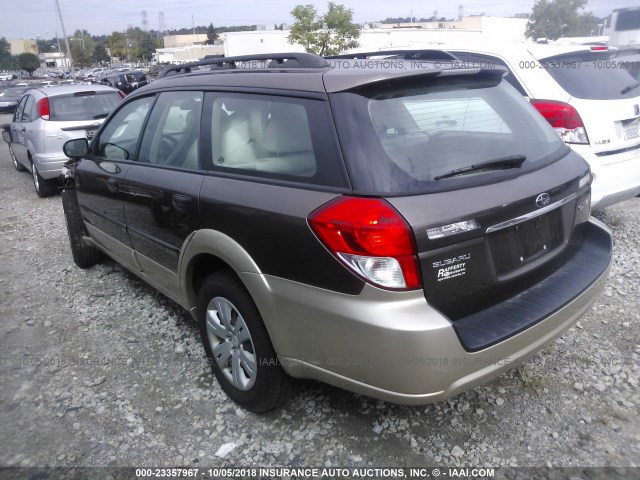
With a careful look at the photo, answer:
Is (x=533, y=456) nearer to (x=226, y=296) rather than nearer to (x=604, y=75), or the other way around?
(x=226, y=296)

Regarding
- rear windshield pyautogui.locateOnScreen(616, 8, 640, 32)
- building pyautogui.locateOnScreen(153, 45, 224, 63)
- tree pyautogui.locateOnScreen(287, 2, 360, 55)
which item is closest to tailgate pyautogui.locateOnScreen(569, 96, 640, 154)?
rear windshield pyautogui.locateOnScreen(616, 8, 640, 32)

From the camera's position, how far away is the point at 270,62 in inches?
128


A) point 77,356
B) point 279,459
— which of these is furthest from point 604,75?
point 77,356

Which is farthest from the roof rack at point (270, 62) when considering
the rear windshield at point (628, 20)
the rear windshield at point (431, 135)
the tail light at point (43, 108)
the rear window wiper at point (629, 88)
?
the rear windshield at point (628, 20)

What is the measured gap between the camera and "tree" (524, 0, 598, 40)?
4450 centimetres

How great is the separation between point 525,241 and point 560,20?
51.4 metres

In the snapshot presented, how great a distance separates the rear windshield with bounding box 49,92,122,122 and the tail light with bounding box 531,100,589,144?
6.57 metres

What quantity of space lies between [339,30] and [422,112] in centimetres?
2947

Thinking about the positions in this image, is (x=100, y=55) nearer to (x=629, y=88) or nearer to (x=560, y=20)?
(x=560, y=20)

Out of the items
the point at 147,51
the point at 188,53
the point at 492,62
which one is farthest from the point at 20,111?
the point at 147,51

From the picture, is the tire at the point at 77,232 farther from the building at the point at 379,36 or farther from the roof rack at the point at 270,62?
the building at the point at 379,36

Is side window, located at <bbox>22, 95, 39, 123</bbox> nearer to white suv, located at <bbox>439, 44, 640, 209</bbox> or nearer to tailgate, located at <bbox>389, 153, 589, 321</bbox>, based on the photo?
white suv, located at <bbox>439, 44, 640, 209</bbox>

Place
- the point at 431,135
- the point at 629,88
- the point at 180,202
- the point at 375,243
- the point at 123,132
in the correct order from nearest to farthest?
the point at 375,243
the point at 431,135
the point at 180,202
the point at 123,132
the point at 629,88

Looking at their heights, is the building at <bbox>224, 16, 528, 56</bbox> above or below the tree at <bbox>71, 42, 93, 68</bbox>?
below
